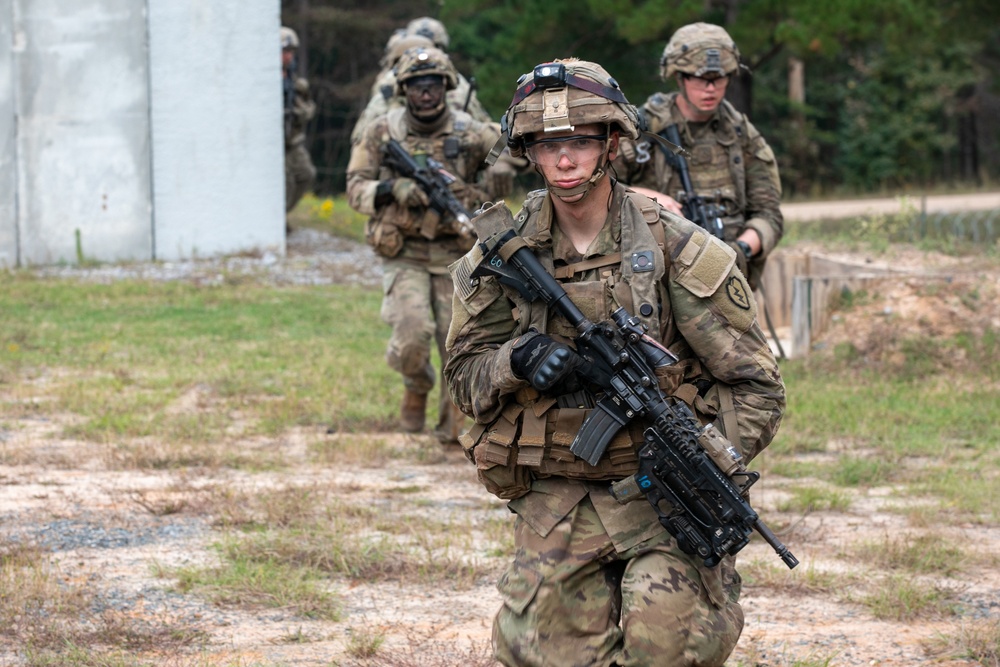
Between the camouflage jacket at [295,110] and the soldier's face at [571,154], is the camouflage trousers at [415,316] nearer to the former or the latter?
the soldier's face at [571,154]

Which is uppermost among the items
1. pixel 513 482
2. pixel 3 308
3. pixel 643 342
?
pixel 643 342

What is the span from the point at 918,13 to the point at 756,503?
1701cm

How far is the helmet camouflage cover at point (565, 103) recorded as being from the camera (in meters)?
3.73

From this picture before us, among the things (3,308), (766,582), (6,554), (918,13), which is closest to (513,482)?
(766,582)

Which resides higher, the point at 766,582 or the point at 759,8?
the point at 759,8

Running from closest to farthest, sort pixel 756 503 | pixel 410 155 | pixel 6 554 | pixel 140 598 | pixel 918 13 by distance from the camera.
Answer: pixel 140 598 < pixel 6 554 < pixel 756 503 < pixel 410 155 < pixel 918 13

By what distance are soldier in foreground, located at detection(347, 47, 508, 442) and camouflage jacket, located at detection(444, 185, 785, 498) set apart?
3775mm

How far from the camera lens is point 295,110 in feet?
58.5

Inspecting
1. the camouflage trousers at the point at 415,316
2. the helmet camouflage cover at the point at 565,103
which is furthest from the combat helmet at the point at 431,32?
the helmet camouflage cover at the point at 565,103

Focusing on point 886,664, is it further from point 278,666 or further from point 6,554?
point 6,554

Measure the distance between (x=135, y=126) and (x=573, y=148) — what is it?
516 inches

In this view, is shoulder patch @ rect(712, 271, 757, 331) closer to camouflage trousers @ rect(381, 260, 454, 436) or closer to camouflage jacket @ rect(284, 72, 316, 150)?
camouflage trousers @ rect(381, 260, 454, 436)

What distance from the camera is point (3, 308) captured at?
13.2 meters

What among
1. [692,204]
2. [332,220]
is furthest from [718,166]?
[332,220]
